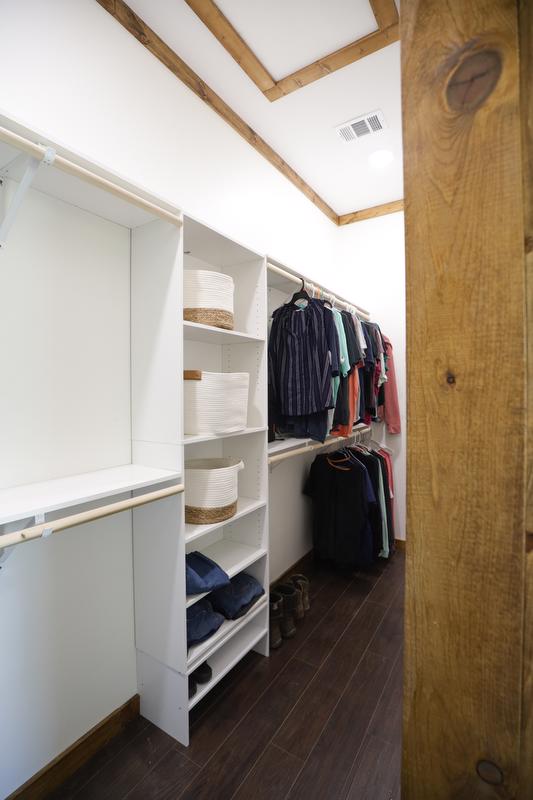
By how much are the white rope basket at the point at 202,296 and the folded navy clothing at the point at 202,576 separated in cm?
101

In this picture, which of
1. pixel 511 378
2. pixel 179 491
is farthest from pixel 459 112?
pixel 179 491

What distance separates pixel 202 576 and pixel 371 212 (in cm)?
319

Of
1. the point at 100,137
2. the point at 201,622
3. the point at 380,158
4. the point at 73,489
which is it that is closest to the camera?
the point at 73,489

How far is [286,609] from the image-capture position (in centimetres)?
212

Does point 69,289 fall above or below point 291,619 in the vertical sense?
above

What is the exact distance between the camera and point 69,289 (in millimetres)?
1329

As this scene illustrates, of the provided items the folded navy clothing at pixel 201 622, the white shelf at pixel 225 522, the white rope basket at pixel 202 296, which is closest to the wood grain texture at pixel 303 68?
the white rope basket at pixel 202 296

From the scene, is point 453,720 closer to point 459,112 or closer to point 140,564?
point 459,112

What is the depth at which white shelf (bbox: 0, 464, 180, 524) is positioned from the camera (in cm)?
95

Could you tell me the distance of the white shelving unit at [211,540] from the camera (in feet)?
4.64

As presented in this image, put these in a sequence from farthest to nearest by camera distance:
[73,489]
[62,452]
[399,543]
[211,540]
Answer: [399,543], [211,540], [62,452], [73,489]

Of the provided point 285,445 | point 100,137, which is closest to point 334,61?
point 100,137

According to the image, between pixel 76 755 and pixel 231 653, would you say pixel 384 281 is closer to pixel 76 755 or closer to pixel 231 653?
pixel 231 653

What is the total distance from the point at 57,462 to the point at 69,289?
2.03 ft
